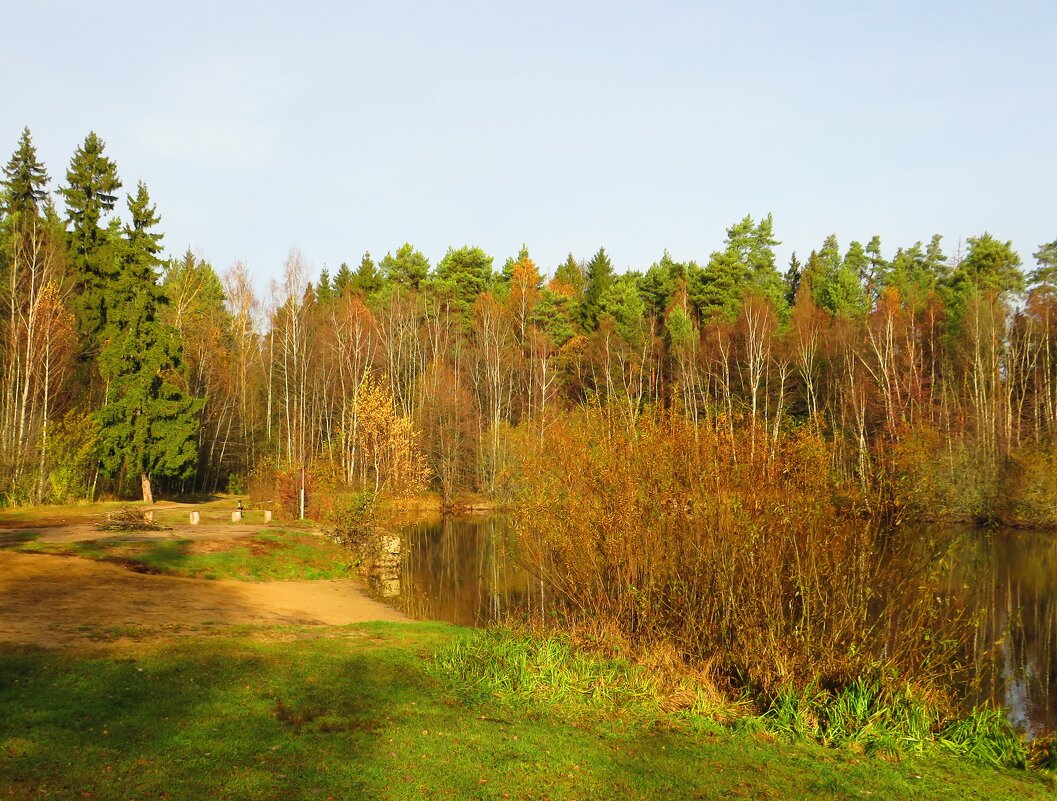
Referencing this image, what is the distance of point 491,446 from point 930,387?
1135 inches

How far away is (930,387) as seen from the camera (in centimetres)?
4922

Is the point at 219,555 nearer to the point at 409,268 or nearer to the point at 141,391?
the point at 141,391

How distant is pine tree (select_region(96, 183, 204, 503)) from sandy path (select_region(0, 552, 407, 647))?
17.7 m

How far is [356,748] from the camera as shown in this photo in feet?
26.1

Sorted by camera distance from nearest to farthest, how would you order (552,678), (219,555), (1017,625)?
(552,678) → (1017,625) → (219,555)

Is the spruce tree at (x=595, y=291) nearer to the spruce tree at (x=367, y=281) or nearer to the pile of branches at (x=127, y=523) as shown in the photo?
the spruce tree at (x=367, y=281)

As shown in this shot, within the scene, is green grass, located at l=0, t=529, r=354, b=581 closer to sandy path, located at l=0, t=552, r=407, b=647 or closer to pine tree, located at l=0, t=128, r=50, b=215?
sandy path, located at l=0, t=552, r=407, b=647

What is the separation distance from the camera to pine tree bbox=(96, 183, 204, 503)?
35.9m

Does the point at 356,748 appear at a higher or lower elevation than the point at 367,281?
lower

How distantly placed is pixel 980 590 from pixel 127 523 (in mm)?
24342

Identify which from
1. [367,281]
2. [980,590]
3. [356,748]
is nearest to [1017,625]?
[980,590]

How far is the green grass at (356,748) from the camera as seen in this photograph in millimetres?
6977

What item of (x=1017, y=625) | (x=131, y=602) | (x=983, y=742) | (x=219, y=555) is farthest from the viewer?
(x=219, y=555)

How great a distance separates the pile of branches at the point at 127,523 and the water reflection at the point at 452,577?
7.65 meters
